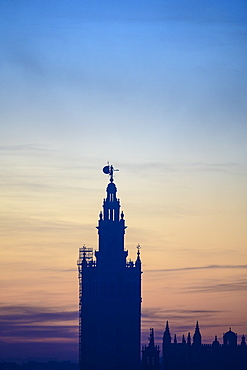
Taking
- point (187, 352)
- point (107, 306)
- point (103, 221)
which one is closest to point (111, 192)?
point (103, 221)

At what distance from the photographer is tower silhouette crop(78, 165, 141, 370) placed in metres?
177

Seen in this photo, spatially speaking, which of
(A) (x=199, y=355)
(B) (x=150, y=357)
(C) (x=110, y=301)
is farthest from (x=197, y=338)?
(C) (x=110, y=301)

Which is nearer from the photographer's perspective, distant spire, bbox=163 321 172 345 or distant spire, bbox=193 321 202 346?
distant spire, bbox=163 321 172 345

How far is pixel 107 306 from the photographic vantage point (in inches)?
7047

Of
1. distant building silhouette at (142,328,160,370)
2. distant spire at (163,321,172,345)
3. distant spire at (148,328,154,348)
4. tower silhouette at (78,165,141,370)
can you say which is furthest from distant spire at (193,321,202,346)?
tower silhouette at (78,165,141,370)

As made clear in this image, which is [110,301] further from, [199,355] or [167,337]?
[199,355]

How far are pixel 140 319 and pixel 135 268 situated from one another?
749 cm

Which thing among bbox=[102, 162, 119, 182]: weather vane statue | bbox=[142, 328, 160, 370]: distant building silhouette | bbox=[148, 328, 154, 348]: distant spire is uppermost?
bbox=[102, 162, 119, 182]: weather vane statue

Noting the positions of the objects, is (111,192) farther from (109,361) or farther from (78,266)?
(109,361)

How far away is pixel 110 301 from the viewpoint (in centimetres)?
17888

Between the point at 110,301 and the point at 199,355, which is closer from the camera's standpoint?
the point at 110,301

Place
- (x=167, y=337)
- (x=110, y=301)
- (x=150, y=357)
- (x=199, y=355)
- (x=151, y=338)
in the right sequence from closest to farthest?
(x=110, y=301) → (x=150, y=357) → (x=151, y=338) → (x=199, y=355) → (x=167, y=337)

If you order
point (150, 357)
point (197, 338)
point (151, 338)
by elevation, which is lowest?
point (150, 357)

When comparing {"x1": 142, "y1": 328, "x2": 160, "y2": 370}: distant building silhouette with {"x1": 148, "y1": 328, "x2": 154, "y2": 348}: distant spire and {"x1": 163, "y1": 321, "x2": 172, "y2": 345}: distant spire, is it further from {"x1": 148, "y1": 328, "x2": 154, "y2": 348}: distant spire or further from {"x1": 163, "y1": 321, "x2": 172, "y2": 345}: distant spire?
{"x1": 163, "y1": 321, "x2": 172, "y2": 345}: distant spire
